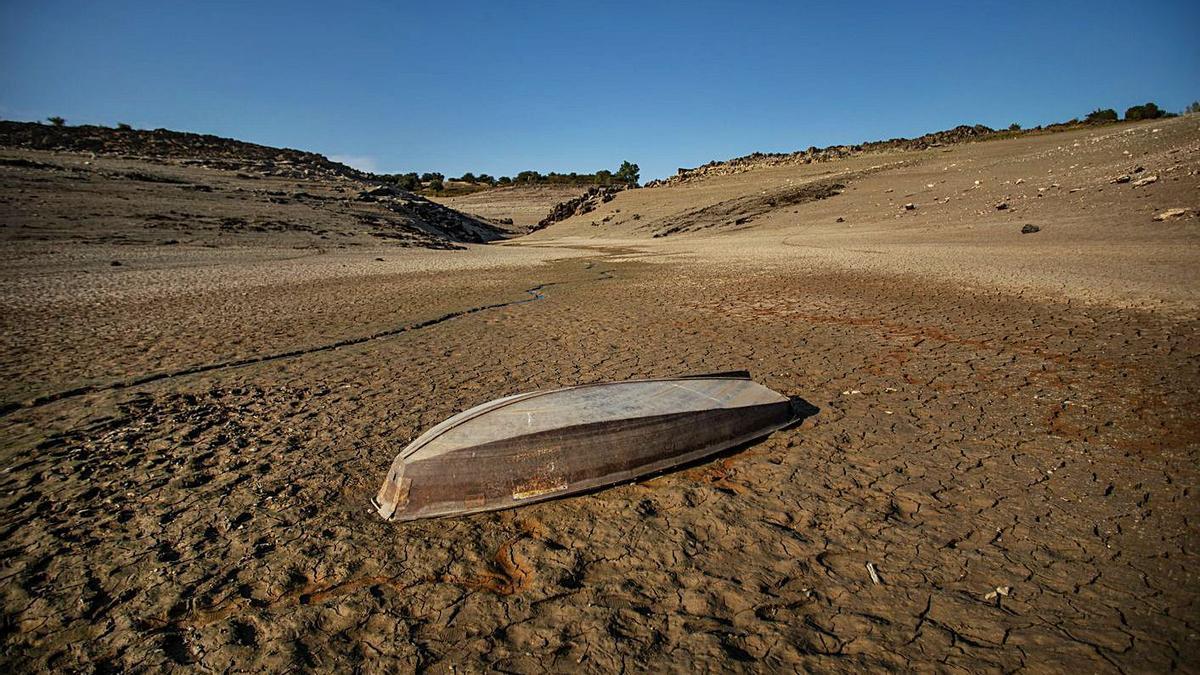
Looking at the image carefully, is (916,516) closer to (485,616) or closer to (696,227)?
(485,616)

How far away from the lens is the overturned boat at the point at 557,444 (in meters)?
2.51

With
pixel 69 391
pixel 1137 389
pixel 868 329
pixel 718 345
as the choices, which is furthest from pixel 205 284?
pixel 1137 389

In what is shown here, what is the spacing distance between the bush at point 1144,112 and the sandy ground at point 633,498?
2738 centimetres

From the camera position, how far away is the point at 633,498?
8.73 ft

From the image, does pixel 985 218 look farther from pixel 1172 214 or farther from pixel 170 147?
pixel 170 147

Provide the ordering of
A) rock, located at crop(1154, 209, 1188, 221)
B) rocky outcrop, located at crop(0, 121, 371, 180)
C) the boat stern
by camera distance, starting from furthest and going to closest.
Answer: rocky outcrop, located at crop(0, 121, 371, 180) → rock, located at crop(1154, 209, 1188, 221) → the boat stern

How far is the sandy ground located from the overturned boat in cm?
11

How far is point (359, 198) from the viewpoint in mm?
24844

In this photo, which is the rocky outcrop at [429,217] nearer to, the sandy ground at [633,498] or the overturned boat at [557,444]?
the sandy ground at [633,498]

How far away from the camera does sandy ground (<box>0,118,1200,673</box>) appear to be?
182 centimetres

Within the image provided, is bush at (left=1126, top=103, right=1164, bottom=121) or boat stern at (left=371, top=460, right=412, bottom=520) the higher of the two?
bush at (left=1126, top=103, right=1164, bottom=121)

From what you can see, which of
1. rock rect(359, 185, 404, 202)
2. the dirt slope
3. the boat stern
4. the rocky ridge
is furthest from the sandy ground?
the rocky ridge

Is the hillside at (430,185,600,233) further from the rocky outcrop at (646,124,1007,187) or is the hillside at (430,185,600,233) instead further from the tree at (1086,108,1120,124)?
the tree at (1086,108,1120,124)

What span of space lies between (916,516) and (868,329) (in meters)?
3.61
